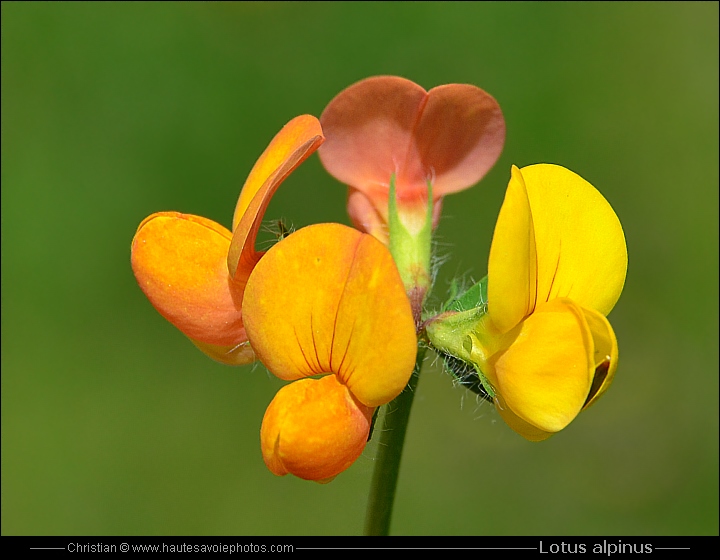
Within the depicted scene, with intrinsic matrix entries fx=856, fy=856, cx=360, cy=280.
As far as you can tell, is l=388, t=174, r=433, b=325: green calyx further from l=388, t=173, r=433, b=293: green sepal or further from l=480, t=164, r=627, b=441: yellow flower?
l=480, t=164, r=627, b=441: yellow flower

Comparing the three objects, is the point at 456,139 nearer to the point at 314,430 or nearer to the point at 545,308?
the point at 545,308

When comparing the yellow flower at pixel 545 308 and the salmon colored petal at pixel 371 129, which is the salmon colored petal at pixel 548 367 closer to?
the yellow flower at pixel 545 308

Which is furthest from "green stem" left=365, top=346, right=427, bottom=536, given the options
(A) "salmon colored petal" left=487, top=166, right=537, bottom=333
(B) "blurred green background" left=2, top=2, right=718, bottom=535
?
(B) "blurred green background" left=2, top=2, right=718, bottom=535

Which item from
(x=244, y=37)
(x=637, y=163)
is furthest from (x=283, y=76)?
(x=637, y=163)

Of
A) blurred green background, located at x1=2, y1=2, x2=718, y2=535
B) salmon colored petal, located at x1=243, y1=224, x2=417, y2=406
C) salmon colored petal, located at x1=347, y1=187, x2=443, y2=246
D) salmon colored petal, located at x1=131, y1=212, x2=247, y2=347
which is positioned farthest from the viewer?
blurred green background, located at x1=2, y1=2, x2=718, y2=535

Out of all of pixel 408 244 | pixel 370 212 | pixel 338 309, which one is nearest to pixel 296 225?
pixel 370 212

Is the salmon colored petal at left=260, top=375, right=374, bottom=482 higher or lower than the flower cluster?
lower

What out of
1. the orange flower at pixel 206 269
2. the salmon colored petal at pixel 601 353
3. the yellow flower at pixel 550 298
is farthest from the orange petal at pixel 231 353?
the salmon colored petal at pixel 601 353
